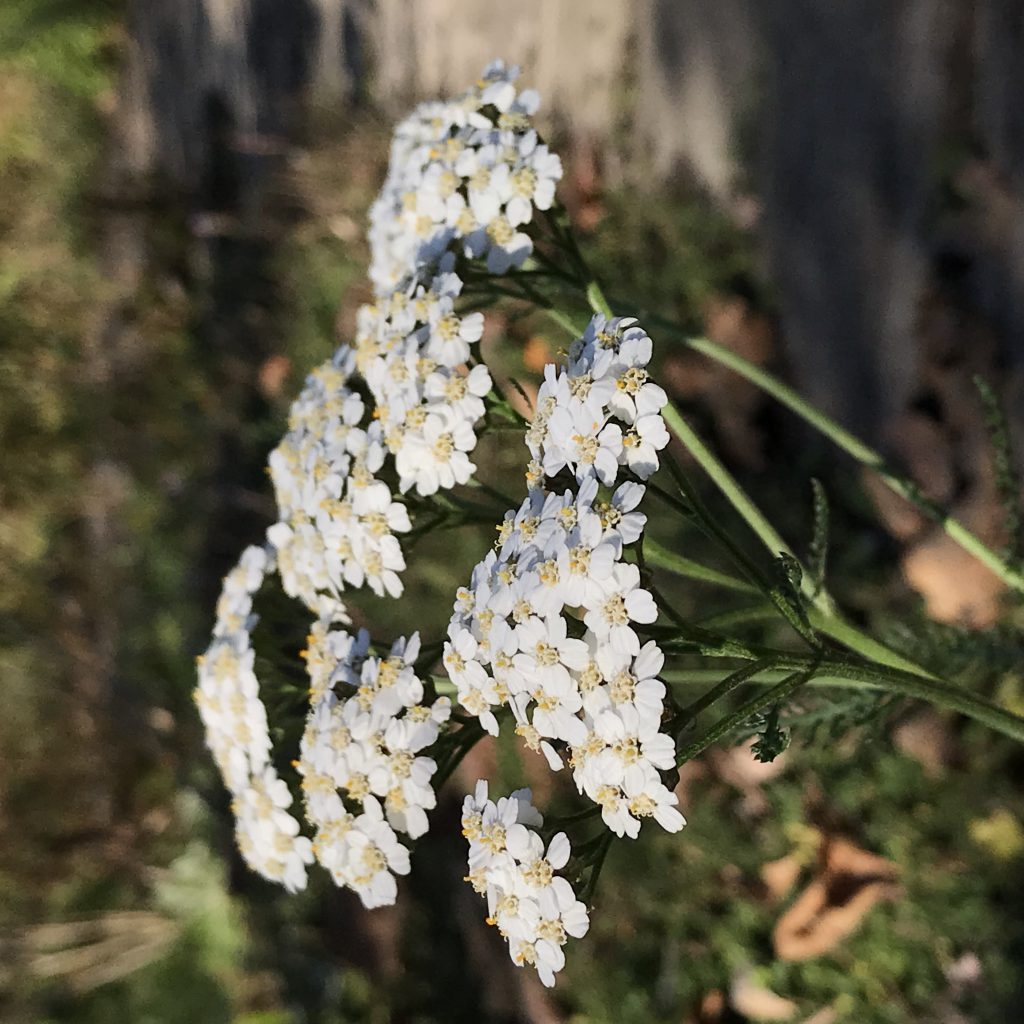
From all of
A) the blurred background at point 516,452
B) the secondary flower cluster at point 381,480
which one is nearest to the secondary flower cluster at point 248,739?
the secondary flower cluster at point 381,480

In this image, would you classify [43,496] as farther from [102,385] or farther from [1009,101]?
[1009,101]

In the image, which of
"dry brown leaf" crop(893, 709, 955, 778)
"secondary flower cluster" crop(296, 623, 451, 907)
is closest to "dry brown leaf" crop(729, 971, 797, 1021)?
"dry brown leaf" crop(893, 709, 955, 778)

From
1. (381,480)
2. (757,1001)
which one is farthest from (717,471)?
(757,1001)

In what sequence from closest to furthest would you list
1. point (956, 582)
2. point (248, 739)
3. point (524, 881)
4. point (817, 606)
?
point (524, 881) → point (817, 606) → point (248, 739) → point (956, 582)

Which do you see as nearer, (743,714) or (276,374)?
(743,714)

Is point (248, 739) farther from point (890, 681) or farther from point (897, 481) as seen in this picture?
point (897, 481)

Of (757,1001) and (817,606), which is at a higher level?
(817,606)

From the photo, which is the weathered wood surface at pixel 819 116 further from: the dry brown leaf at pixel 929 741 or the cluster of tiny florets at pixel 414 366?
the cluster of tiny florets at pixel 414 366

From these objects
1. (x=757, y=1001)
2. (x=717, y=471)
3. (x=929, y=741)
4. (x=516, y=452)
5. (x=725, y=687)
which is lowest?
(x=757, y=1001)
